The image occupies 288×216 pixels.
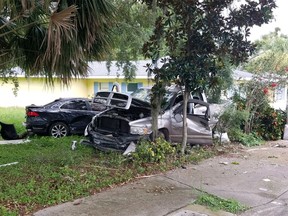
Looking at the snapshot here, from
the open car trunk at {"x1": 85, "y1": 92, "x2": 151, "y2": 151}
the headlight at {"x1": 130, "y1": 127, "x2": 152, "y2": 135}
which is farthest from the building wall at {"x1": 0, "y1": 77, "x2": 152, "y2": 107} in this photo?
the headlight at {"x1": 130, "y1": 127, "x2": 152, "y2": 135}

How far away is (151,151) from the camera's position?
768 cm

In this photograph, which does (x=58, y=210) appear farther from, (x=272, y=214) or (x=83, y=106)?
(x=83, y=106)

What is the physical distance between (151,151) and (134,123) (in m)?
1.19

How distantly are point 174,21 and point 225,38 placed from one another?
1378mm

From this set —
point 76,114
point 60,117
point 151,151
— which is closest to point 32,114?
point 60,117

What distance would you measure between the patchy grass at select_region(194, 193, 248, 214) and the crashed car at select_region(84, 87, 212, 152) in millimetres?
3042

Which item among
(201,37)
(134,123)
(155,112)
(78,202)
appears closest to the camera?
(78,202)

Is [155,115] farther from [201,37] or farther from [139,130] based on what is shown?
[201,37]

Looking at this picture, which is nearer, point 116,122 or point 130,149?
point 130,149

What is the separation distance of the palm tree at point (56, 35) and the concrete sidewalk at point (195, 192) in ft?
8.54

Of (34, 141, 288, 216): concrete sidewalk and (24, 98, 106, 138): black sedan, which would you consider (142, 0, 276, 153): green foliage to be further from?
(24, 98, 106, 138): black sedan

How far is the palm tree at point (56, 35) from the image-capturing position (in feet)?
18.9

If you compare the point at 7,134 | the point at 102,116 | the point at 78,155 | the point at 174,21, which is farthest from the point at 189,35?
the point at 7,134

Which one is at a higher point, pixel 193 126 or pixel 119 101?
pixel 119 101
